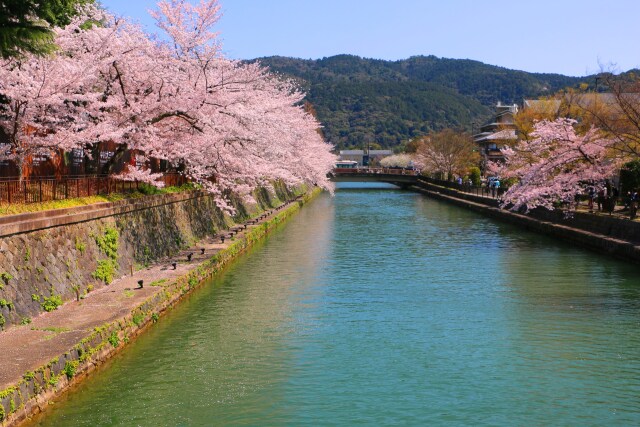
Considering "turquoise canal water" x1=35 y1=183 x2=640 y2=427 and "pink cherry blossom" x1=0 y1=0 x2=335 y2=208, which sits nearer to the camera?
"turquoise canal water" x1=35 y1=183 x2=640 y2=427

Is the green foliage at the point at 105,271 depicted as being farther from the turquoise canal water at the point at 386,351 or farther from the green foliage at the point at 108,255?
the turquoise canal water at the point at 386,351

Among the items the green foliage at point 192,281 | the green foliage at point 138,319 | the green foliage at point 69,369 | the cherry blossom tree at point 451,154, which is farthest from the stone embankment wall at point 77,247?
the cherry blossom tree at point 451,154

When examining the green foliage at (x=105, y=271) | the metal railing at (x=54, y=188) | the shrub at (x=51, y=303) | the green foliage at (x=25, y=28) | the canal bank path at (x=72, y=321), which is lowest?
the canal bank path at (x=72, y=321)

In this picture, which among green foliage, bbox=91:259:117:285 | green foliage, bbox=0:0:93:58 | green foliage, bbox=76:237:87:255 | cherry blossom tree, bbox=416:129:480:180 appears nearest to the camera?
green foliage, bbox=0:0:93:58

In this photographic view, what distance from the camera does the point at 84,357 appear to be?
12609 mm

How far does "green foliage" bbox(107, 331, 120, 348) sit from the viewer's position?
551 inches

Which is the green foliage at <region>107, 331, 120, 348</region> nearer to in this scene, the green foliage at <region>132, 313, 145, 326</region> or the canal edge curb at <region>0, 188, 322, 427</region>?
the canal edge curb at <region>0, 188, 322, 427</region>

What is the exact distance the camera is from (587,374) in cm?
1370

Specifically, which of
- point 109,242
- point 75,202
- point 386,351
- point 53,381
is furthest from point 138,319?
point 386,351

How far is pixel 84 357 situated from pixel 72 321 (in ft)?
5.84

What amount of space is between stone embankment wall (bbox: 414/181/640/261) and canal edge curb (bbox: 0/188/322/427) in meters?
18.4

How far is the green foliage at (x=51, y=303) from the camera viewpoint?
15008 millimetres

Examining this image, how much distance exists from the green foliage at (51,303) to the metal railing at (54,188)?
2688 mm

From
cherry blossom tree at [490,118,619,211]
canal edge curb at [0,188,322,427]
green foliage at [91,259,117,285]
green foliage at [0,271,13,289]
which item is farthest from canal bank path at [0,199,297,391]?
cherry blossom tree at [490,118,619,211]
